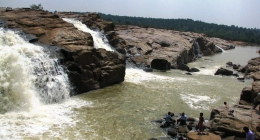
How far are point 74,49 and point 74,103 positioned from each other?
228 inches

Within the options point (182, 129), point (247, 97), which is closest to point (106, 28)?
point (247, 97)

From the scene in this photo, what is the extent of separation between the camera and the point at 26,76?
758 inches

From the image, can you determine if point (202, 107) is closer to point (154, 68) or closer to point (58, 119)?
point (58, 119)

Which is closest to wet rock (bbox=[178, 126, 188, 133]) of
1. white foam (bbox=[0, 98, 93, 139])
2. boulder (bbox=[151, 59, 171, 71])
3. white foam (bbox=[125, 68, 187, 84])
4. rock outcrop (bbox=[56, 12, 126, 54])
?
white foam (bbox=[0, 98, 93, 139])

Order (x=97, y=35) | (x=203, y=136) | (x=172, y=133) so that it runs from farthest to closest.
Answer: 1. (x=97, y=35)
2. (x=172, y=133)
3. (x=203, y=136)

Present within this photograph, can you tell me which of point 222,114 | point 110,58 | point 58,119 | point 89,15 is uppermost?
point 89,15

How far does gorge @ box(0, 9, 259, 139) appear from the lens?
51.1 feet

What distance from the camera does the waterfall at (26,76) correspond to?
17594 millimetres

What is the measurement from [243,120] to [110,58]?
51.3 ft

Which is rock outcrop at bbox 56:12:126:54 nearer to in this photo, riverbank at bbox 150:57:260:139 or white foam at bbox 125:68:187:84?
white foam at bbox 125:68:187:84

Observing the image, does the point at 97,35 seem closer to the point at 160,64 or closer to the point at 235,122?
the point at 160,64

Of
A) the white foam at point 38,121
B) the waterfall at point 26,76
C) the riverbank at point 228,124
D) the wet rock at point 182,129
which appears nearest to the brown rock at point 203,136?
the riverbank at point 228,124

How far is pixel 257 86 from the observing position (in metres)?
20.8

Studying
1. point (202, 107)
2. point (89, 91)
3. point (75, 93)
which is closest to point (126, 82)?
point (89, 91)
